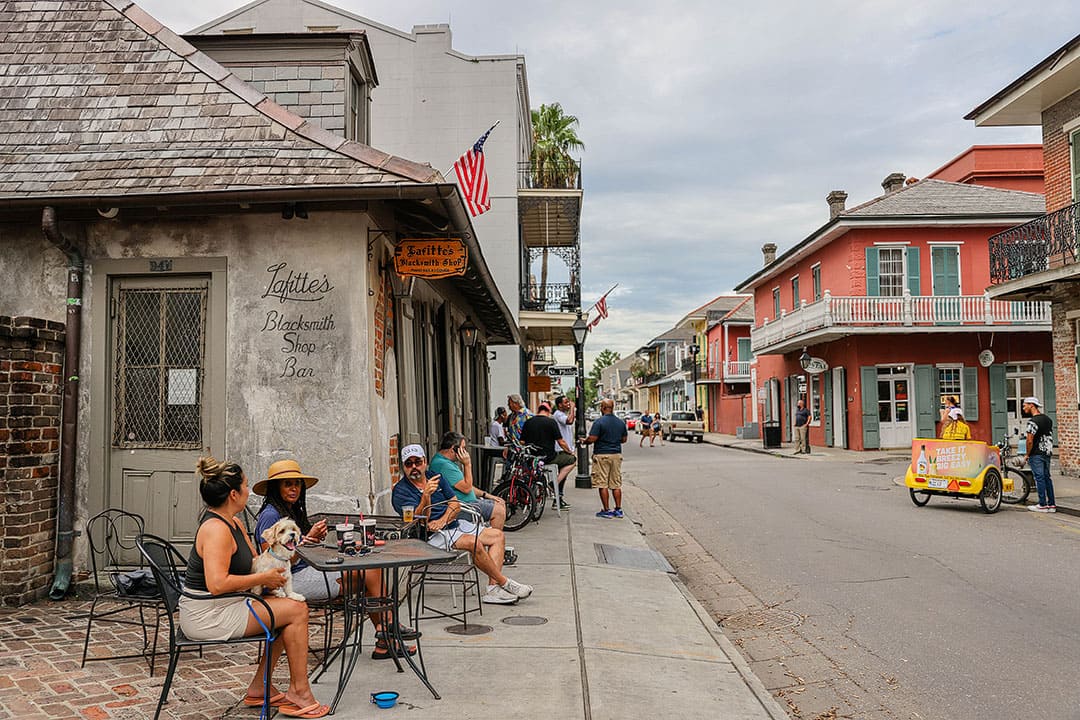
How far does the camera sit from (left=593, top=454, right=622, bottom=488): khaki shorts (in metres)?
12.5

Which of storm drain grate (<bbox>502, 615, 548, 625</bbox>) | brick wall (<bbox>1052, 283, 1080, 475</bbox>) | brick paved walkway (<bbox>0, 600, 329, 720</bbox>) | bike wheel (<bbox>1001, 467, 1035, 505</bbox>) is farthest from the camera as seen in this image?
brick wall (<bbox>1052, 283, 1080, 475</bbox>)

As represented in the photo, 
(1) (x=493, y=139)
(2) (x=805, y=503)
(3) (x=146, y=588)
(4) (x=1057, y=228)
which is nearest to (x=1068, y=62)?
(4) (x=1057, y=228)

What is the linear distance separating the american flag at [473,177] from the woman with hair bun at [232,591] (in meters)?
5.70

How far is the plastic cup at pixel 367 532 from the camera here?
510 centimetres

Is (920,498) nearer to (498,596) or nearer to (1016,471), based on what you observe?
(1016,471)

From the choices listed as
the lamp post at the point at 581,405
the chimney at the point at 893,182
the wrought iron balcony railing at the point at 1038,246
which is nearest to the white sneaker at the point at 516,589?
the lamp post at the point at 581,405

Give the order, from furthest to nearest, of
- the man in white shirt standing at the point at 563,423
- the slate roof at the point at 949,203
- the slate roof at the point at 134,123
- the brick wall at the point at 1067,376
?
the slate roof at the point at 949,203 → the brick wall at the point at 1067,376 → the man in white shirt standing at the point at 563,423 → the slate roof at the point at 134,123

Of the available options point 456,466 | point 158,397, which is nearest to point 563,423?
point 456,466

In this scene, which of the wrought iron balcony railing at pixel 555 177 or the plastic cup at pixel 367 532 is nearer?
the plastic cup at pixel 367 532

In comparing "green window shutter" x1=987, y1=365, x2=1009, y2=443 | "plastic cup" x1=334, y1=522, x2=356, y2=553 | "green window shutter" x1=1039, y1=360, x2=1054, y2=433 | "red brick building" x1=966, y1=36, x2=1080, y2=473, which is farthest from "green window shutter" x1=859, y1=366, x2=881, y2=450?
"plastic cup" x1=334, y1=522, x2=356, y2=553

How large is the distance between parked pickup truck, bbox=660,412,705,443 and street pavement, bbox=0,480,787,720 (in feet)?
115

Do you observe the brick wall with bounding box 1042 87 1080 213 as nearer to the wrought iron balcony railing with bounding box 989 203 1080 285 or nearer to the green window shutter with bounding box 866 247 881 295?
the wrought iron balcony railing with bounding box 989 203 1080 285

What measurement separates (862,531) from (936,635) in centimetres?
504

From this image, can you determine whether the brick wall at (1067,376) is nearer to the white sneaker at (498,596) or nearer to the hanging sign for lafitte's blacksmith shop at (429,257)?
the hanging sign for lafitte's blacksmith shop at (429,257)
